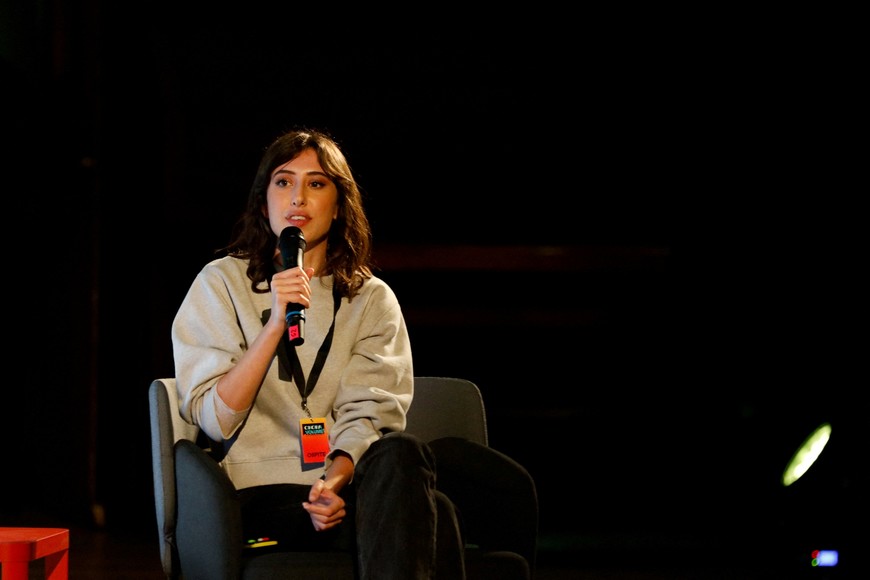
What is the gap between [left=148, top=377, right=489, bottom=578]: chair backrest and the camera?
5.46 feet

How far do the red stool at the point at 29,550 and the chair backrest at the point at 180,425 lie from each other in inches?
6.8

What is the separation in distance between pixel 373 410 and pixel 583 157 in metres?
3.51

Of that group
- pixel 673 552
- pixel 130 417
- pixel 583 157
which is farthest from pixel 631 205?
pixel 130 417

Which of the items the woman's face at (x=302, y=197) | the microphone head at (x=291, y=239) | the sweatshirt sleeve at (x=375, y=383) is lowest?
the sweatshirt sleeve at (x=375, y=383)

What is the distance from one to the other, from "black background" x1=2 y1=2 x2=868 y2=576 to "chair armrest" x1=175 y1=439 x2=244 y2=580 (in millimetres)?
2649

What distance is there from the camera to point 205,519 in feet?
5.05

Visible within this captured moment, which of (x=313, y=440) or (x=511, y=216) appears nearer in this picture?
(x=313, y=440)

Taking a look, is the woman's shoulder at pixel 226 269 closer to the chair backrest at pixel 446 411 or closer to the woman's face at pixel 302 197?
the woman's face at pixel 302 197

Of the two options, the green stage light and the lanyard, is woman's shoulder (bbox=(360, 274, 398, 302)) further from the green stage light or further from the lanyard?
the green stage light

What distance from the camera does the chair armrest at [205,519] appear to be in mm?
1512

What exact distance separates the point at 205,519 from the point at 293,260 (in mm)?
485

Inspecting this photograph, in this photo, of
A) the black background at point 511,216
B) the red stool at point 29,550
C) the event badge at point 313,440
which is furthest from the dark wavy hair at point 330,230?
the black background at point 511,216

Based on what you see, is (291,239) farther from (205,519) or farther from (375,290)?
(205,519)

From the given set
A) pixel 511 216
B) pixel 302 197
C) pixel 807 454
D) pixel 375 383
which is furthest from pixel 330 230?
pixel 511 216
